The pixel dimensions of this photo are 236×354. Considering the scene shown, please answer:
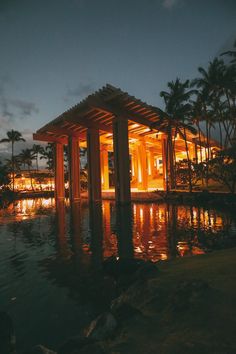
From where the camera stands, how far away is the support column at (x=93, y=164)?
113 feet

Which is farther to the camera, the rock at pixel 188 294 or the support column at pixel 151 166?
the support column at pixel 151 166

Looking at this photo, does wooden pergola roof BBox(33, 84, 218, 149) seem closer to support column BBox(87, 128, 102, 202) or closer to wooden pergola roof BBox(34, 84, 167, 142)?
wooden pergola roof BBox(34, 84, 167, 142)

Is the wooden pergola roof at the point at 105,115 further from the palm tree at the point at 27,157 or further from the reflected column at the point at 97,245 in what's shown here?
the palm tree at the point at 27,157

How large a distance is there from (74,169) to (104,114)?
12634mm

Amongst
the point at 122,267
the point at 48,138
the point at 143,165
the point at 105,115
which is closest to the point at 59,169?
the point at 48,138

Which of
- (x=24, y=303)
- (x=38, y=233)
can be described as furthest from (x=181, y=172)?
(x=24, y=303)

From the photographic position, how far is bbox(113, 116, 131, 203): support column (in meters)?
28.2

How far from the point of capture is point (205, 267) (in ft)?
18.7

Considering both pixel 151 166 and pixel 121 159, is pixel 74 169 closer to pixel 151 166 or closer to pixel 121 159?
pixel 121 159

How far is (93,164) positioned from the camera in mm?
34406

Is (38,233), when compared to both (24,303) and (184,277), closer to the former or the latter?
(24,303)

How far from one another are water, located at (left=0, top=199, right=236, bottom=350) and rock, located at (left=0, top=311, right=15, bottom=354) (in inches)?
30.3

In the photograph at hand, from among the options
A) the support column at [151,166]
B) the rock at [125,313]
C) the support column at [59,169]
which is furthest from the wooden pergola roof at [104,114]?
the rock at [125,313]

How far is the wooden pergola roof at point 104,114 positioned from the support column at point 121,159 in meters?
1.39
